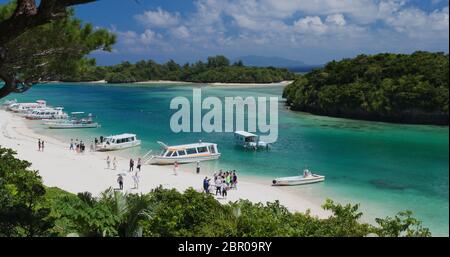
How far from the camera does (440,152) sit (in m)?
35.8

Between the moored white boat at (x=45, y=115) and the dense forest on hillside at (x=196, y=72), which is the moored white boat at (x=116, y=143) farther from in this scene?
the dense forest on hillside at (x=196, y=72)

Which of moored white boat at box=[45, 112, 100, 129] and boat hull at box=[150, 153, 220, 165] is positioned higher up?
moored white boat at box=[45, 112, 100, 129]

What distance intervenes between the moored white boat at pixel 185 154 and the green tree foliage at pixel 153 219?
18437 millimetres

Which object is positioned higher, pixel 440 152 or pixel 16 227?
pixel 16 227

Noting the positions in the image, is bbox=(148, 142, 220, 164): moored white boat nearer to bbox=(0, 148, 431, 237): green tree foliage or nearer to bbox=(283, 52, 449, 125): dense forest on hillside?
bbox=(0, 148, 431, 237): green tree foliage

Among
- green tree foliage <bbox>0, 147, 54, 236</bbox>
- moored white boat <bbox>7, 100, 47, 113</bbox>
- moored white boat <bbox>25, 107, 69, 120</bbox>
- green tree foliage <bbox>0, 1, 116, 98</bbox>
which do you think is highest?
green tree foliage <bbox>0, 1, 116, 98</bbox>

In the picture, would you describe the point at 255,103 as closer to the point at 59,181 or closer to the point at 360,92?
the point at 360,92

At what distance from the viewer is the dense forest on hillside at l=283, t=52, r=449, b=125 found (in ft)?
163

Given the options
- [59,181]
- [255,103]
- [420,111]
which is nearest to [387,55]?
[420,111]

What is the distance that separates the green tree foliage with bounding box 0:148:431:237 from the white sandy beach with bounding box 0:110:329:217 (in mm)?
9609

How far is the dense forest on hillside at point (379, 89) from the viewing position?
4953 cm

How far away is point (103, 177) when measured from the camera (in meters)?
24.3

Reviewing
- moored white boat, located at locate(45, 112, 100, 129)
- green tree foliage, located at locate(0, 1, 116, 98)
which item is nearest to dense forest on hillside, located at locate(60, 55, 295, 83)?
moored white boat, located at locate(45, 112, 100, 129)
